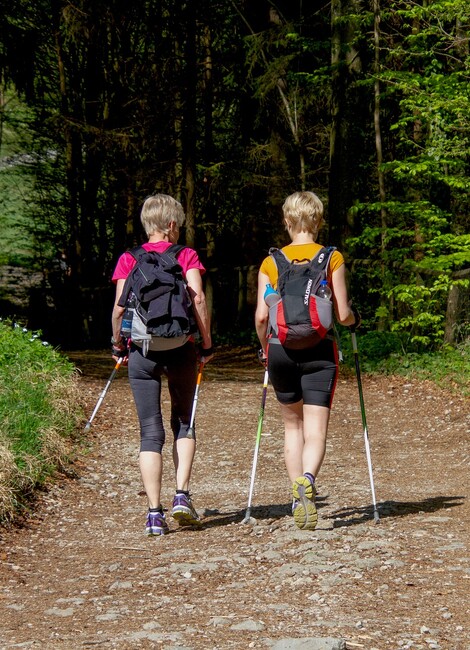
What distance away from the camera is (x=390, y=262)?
15.7 meters

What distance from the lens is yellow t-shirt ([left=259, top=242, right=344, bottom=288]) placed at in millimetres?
5465

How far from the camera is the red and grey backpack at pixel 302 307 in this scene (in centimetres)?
534

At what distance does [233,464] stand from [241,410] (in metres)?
2.82

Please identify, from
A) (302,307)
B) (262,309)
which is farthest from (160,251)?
(302,307)

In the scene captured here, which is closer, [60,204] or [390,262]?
[390,262]

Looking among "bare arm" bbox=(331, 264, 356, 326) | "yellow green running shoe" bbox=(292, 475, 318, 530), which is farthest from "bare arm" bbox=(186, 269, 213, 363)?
"yellow green running shoe" bbox=(292, 475, 318, 530)

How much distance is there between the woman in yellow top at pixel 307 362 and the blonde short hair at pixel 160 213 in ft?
2.11

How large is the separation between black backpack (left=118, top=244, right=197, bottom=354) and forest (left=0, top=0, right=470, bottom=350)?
795 cm

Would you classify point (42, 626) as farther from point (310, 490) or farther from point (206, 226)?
point (206, 226)

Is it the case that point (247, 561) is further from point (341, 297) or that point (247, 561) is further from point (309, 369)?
point (341, 297)

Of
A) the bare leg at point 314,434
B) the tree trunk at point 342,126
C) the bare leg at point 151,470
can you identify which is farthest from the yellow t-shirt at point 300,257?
the tree trunk at point 342,126

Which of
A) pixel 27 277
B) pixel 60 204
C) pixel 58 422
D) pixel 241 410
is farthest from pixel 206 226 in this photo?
pixel 58 422

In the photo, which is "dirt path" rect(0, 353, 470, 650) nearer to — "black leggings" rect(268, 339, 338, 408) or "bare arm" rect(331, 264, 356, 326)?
"black leggings" rect(268, 339, 338, 408)

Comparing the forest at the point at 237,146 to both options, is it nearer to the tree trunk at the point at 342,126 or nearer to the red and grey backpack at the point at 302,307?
the tree trunk at the point at 342,126
